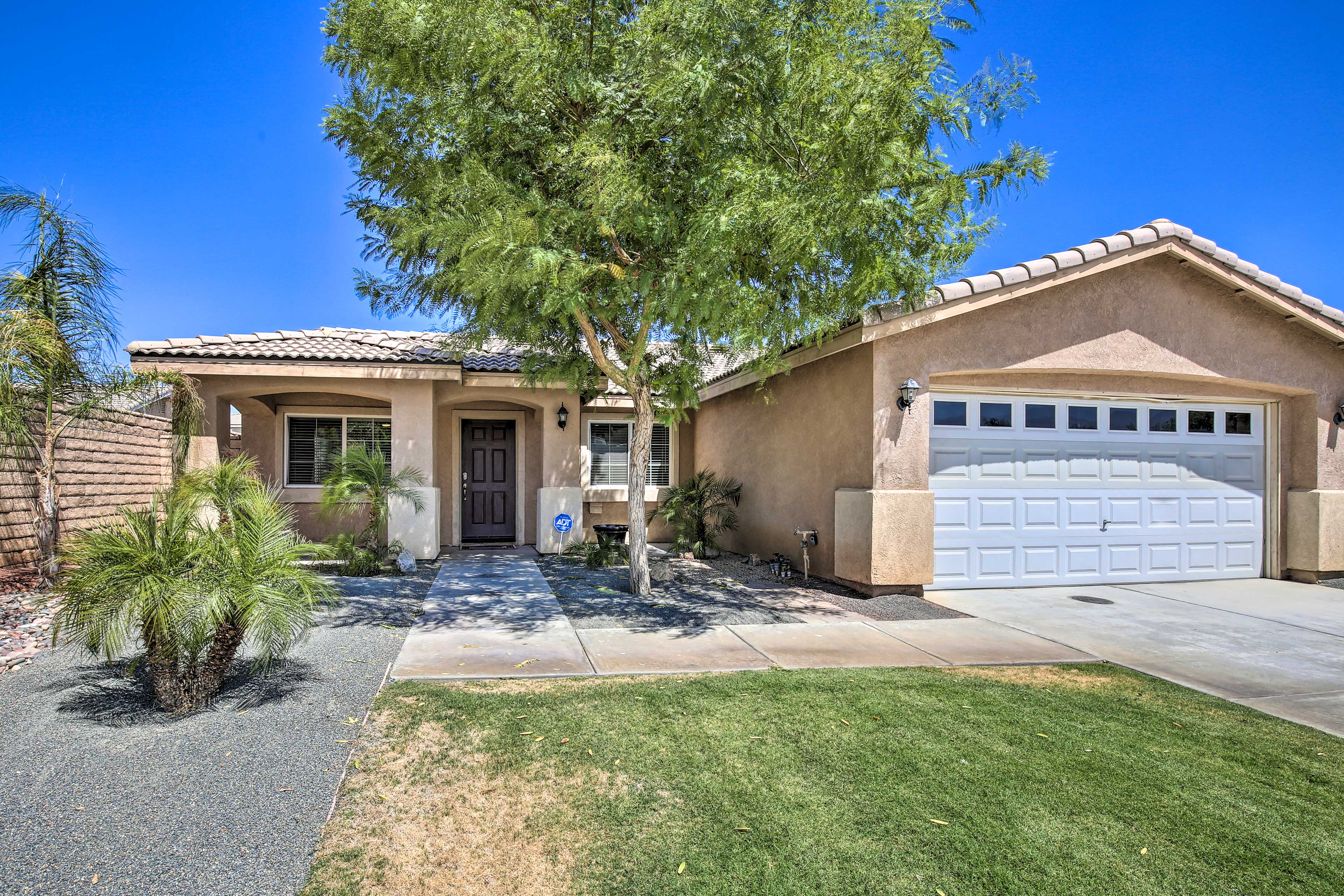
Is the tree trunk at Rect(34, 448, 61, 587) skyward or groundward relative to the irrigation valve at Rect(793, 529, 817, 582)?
skyward

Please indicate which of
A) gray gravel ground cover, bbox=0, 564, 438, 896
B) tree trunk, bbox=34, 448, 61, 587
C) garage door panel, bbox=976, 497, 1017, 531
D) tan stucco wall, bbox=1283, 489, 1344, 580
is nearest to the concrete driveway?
tan stucco wall, bbox=1283, 489, 1344, 580

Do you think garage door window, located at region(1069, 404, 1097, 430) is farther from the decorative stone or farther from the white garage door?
the decorative stone

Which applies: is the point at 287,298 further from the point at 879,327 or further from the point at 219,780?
the point at 219,780

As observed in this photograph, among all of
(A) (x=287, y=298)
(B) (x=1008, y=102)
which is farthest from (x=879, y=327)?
(A) (x=287, y=298)

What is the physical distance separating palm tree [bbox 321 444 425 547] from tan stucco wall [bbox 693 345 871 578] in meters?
5.68

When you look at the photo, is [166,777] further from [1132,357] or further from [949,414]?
[1132,357]

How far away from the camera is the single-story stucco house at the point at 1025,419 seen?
349 inches

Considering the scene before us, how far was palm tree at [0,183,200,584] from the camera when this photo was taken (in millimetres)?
7031

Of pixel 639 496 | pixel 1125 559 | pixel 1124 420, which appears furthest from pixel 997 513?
pixel 639 496

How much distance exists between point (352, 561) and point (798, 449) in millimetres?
6837

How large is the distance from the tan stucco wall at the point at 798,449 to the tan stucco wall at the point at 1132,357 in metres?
0.51

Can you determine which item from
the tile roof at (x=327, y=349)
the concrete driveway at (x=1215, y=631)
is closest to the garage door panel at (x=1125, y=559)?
the concrete driveway at (x=1215, y=631)

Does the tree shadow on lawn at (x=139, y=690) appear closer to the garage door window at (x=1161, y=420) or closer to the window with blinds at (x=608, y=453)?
the window with blinds at (x=608, y=453)

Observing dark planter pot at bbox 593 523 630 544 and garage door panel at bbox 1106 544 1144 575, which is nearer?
garage door panel at bbox 1106 544 1144 575
